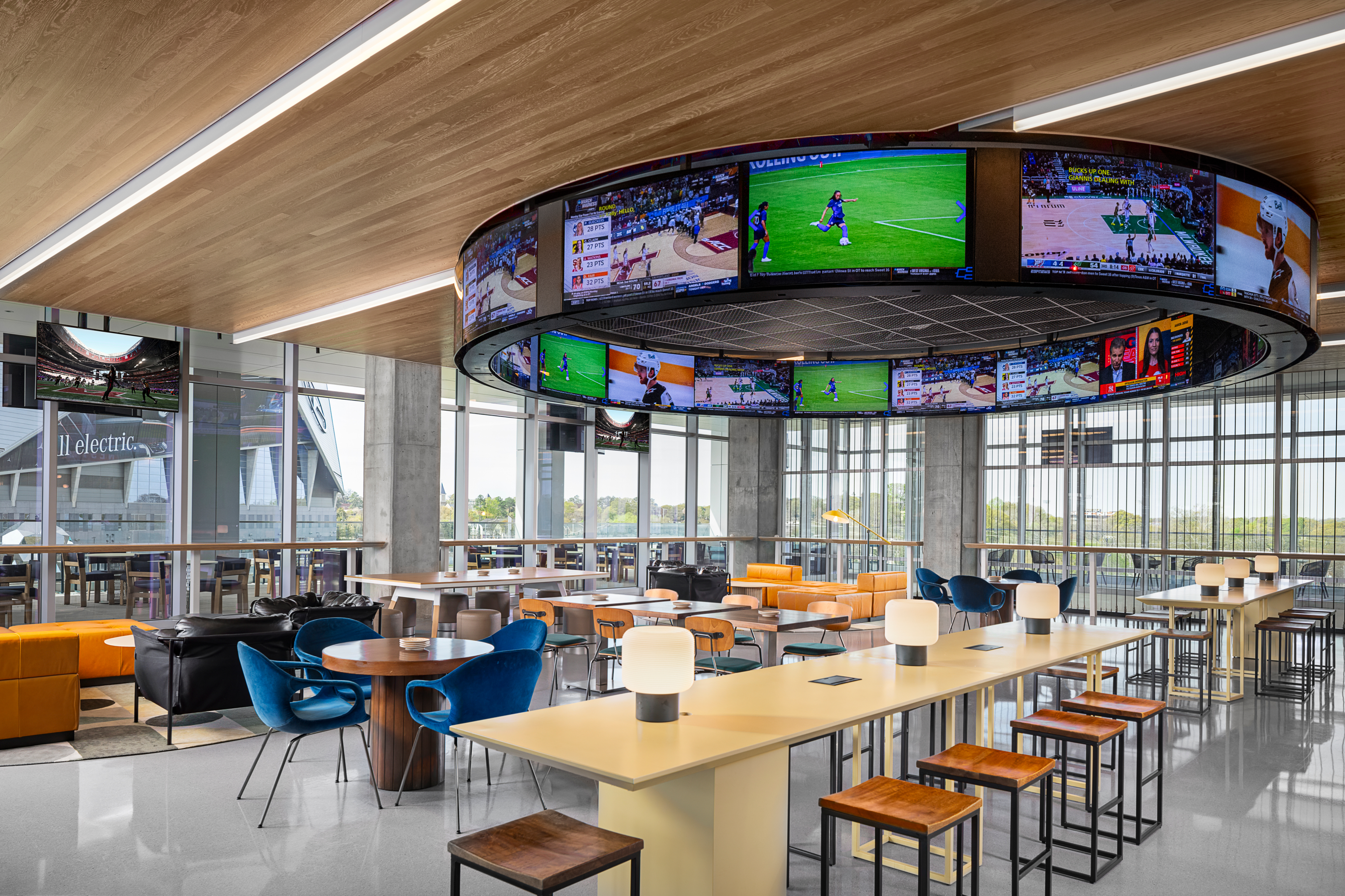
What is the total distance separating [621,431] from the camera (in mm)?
13766

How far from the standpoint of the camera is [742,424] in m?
17.8

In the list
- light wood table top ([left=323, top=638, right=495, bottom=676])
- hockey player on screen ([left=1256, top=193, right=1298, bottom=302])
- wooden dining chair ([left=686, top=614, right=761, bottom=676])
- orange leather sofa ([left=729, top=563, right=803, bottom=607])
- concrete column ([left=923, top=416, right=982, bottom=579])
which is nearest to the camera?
hockey player on screen ([left=1256, top=193, right=1298, bottom=302])

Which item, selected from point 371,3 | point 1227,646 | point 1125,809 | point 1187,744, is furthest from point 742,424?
point 371,3

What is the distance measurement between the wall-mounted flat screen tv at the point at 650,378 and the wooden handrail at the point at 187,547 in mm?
5689

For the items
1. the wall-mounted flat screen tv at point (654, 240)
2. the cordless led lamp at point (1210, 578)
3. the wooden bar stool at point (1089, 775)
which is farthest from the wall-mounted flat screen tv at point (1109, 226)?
the cordless led lamp at point (1210, 578)

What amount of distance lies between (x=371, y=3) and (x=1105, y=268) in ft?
11.0

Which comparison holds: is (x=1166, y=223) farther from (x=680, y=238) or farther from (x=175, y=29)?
(x=175, y=29)

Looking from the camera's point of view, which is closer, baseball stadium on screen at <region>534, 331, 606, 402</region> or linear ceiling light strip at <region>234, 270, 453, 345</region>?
baseball stadium on screen at <region>534, 331, 606, 402</region>

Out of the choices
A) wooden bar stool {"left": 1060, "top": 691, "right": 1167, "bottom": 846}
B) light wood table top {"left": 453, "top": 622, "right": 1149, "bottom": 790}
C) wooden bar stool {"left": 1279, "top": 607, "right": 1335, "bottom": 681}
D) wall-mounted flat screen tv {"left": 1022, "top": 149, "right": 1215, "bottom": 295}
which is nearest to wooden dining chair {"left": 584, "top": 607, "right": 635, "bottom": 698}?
light wood table top {"left": 453, "top": 622, "right": 1149, "bottom": 790}

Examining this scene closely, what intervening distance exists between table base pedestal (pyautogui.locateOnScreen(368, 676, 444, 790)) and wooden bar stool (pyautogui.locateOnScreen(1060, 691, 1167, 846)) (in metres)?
3.57

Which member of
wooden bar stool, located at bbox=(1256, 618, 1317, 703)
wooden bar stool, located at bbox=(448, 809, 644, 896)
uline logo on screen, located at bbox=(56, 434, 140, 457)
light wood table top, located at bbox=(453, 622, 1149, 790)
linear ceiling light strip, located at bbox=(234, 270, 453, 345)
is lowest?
wooden bar stool, located at bbox=(1256, 618, 1317, 703)

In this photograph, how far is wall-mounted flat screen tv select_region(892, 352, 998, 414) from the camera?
712 cm

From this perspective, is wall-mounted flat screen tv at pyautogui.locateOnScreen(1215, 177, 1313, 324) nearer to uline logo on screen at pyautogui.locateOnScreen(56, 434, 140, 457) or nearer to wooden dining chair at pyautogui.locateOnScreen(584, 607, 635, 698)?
wooden dining chair at pyautogui.locateOnScreen(584, 607, 635, 698)

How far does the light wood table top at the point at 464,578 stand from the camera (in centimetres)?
959
